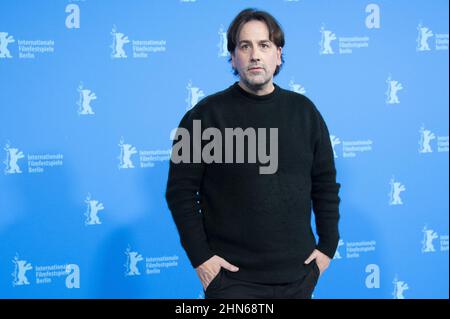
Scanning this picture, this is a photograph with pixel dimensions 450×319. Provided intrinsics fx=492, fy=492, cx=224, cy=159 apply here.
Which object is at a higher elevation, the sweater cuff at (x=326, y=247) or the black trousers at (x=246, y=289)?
the sweater cuff at (x=326, y=247)

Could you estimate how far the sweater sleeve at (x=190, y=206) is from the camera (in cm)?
167

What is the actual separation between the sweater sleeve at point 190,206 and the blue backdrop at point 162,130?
3.23 feet

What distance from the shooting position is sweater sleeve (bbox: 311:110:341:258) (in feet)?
5.95

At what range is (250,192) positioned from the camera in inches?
64.6

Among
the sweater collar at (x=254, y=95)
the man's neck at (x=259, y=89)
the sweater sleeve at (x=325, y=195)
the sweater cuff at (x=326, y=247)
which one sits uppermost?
the man's neck at (x=259, y=89)

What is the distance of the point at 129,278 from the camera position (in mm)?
2695

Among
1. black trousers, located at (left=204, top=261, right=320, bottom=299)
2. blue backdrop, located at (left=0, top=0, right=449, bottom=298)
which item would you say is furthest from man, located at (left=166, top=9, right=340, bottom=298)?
blue backdrop, located at (left=0, top=0, right=449, bottom=298)

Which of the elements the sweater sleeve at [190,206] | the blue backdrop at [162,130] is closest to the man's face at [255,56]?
the sweater sleeve at [190,206]

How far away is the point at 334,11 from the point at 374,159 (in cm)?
88

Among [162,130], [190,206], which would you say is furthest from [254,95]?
[162,130]

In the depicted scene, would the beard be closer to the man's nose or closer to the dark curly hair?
the man's nose

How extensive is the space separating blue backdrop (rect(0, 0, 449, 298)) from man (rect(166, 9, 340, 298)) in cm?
97

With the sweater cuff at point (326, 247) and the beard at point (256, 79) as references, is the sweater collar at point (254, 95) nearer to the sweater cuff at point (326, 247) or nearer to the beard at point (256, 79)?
the beard at point (256, 79)
